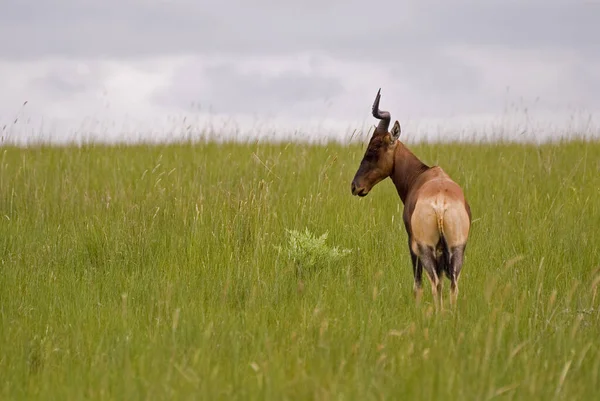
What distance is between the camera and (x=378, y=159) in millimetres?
7977

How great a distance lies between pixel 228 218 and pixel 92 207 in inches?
96.4

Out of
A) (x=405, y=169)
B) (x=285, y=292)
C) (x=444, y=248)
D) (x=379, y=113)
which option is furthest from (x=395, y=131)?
(x=285, y=292)

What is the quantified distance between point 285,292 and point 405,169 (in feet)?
5.95

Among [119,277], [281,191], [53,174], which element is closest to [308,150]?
[281,191]

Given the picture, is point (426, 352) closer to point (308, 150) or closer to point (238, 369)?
point (238, 369)

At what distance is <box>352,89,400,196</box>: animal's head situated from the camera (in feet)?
25.8

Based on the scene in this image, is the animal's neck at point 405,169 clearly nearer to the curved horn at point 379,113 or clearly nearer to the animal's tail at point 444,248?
the curved horn at point 379,113

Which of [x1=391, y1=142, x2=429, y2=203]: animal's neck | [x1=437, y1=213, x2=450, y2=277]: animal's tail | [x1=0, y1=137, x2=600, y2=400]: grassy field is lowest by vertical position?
[x1=0, y1=137, x2=600, y2=400]: grassy field

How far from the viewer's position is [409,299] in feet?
23.7

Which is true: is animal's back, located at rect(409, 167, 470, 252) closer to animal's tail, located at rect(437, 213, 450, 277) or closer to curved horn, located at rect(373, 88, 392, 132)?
animal's tail, located at rect(437, 213, 450, 277)

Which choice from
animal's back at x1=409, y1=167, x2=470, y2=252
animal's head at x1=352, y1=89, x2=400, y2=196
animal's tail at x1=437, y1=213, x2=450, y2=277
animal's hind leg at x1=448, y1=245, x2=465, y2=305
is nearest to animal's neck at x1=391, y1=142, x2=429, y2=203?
animal's head at x1=352, y1=89, x2=400, y2=196

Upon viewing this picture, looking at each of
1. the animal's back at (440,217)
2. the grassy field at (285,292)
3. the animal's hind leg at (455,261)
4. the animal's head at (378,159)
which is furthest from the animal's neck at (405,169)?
the animal's hind leg at (455,261)

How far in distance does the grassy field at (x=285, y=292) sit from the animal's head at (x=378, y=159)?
37.6 inches

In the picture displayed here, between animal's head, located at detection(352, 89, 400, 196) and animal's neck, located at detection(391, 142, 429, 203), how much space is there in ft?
0.20
